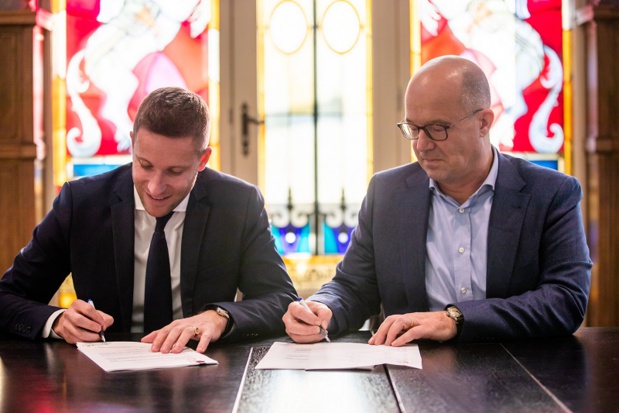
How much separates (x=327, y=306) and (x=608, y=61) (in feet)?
8.50

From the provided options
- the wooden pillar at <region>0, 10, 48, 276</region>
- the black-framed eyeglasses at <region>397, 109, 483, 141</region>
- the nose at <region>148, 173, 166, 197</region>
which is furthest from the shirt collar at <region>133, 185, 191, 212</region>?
the wooden pillar at <region>0, 10, 48, 276</region>

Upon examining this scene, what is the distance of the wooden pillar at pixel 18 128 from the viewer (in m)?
3.93

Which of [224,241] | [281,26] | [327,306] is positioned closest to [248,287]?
[224,241]

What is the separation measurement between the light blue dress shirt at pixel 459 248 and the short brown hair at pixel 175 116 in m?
0.78

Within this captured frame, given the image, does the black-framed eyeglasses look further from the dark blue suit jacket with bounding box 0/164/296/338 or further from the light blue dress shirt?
the dark blue suit jacket with bounding box 0/164/296/338

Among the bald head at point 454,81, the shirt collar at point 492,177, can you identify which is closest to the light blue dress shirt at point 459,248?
the shirt collar at point 492,177

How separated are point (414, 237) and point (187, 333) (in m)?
0.86

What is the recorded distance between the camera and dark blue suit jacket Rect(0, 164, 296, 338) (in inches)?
94.7

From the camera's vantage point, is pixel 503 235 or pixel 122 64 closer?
pixel 503 235

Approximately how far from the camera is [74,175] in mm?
4148

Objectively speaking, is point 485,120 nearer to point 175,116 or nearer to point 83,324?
point 175,116

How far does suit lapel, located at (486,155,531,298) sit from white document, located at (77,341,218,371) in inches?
38.0

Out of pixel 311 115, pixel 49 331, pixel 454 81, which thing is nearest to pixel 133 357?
pixel 49 331

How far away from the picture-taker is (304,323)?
2.04 meters
